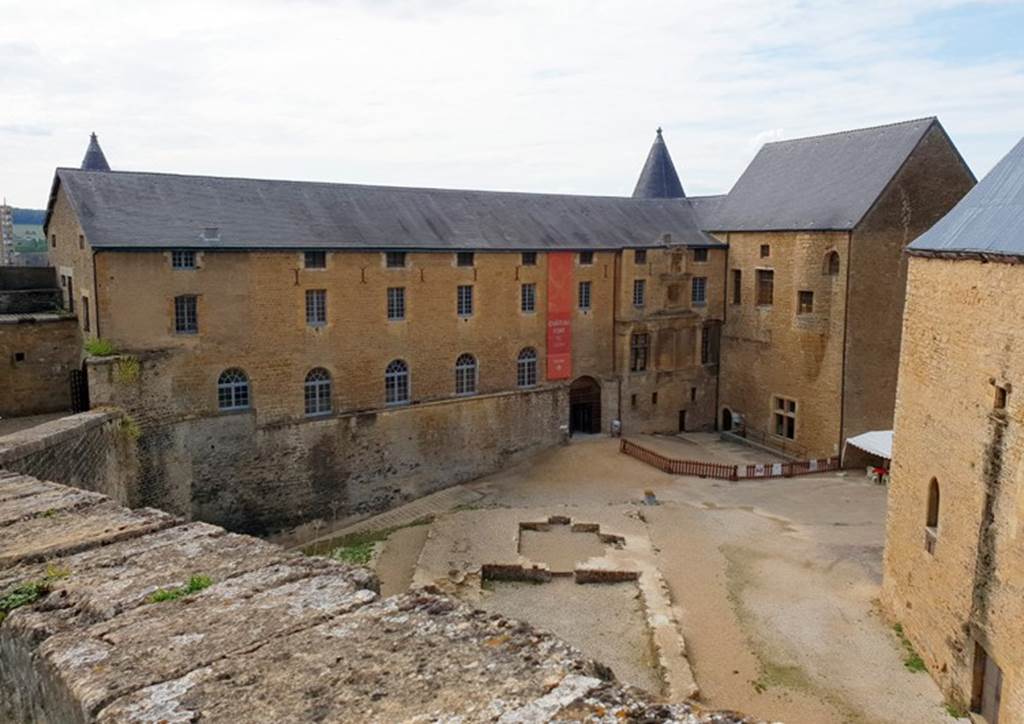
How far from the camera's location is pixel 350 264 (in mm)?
24938

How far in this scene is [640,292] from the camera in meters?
31.3

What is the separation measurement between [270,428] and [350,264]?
5.36m

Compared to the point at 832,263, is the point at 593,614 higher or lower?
lower

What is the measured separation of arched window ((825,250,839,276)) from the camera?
28078 mm

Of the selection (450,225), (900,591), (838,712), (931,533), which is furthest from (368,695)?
(450,225)

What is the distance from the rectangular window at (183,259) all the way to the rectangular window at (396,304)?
Result: 588cm

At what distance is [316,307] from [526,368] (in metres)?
7.95

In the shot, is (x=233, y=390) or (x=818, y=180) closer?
(x=233, y=390)

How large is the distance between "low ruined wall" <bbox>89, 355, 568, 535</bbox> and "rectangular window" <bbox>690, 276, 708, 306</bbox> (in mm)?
6904

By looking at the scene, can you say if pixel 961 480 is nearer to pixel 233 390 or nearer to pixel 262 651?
pixel 262 651

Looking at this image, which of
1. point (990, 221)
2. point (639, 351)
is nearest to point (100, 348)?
point (639, 351)

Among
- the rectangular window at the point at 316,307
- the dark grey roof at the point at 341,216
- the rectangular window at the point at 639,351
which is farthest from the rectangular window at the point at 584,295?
the rectangular window at the point at 316,307

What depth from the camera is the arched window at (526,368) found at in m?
28.9

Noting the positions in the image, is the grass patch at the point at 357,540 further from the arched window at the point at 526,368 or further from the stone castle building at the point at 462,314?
the arched window at the point at 526,368
